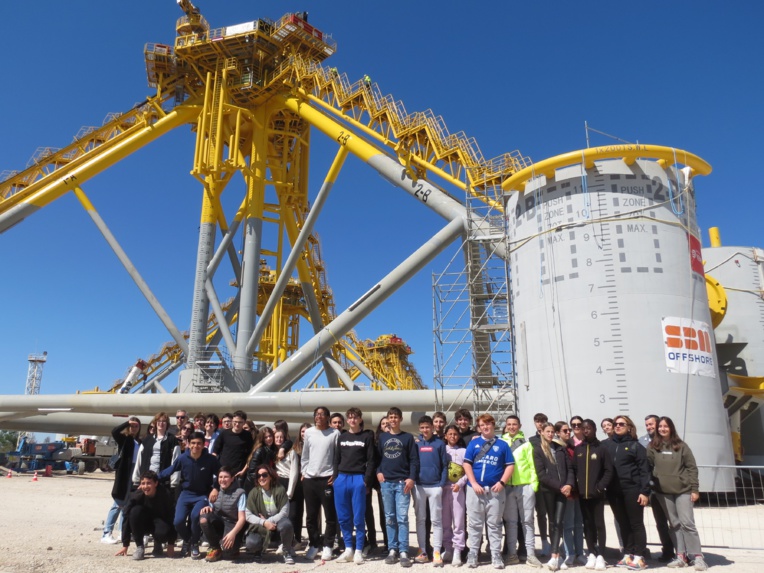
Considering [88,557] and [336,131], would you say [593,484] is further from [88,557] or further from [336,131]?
[336,131]

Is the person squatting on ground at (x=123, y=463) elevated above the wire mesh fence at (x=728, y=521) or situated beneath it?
elevated above

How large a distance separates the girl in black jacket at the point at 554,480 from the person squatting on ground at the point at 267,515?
309cm

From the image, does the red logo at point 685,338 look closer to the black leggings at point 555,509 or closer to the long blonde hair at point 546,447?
the long blonde hair at point 546,447

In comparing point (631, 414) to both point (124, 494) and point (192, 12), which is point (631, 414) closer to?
point (124, 494)

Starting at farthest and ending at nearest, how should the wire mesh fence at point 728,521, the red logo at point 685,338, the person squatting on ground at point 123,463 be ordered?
the red logo at point 685,338, the wire mesh fence at point 728,521, the person squatting on ground at point 123,463

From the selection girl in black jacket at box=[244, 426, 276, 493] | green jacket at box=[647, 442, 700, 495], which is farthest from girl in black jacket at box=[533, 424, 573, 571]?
girl in black jacket at box=[244, 426, 276, 493]

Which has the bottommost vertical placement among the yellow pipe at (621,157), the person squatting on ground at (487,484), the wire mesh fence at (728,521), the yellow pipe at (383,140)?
the wire mesh fence at (728,521)

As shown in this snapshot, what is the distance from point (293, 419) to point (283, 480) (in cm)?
1524

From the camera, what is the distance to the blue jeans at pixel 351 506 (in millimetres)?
7105

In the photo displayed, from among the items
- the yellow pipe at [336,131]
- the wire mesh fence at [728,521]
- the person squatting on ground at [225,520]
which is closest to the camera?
the person squatting on ground at [225,520]

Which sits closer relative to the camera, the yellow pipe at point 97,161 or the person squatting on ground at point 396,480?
the person squatting on ground at point 396,480

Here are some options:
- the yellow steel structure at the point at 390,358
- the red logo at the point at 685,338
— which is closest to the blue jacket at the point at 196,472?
the red logo at the point at 685,338

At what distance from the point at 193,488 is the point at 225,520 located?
0.64 meters

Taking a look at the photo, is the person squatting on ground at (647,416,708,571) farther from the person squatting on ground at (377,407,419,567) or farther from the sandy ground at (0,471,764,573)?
the person squatting on ground at (377,407,419,567)
